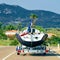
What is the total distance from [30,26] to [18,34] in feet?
6.67

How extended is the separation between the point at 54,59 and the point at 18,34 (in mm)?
7751

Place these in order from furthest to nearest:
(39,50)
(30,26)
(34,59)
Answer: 1. (30,26)
2. (39,50)
3. (34,59)

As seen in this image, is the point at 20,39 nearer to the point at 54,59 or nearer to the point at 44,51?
the point at 44,51

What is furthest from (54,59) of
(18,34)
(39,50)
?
(18,34)

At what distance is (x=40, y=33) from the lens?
3472 cm

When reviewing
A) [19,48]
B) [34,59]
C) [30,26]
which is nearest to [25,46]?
[19,48]

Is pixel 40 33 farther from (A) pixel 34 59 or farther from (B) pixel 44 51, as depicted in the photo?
(A) pixel 34 59

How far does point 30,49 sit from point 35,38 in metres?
1.29

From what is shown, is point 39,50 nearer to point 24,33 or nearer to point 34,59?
point 24,33

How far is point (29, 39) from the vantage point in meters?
33.8

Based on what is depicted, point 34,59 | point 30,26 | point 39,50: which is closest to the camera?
point 34,59

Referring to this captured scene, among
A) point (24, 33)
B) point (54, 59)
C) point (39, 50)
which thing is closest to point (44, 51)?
point (39, 50)

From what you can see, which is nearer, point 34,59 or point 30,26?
point 34,59

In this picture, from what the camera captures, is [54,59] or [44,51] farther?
[44,51]
